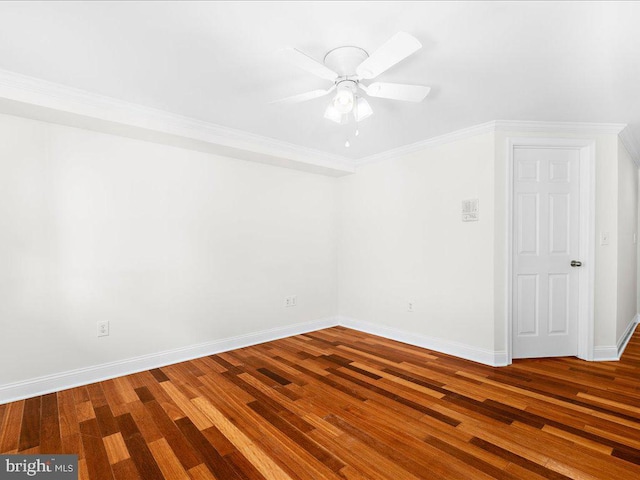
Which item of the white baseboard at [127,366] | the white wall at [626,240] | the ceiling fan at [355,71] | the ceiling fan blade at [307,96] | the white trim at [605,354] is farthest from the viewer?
the white wall at [626,240]

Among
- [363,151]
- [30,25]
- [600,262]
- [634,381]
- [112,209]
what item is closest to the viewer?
[30,25]

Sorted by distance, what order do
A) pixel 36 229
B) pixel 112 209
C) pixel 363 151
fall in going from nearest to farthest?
pixel 36 229
pixel 112 209
pixel 363 151

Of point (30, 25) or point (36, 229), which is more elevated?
point (30, 25)

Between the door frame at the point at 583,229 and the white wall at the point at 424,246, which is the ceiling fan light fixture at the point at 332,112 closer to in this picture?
the white wall at the point at 424,246

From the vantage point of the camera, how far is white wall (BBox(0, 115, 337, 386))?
254 cm

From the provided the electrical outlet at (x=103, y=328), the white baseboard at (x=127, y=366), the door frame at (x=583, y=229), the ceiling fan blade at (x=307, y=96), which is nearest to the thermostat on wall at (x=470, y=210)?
the door frame at (x=583, y=229)

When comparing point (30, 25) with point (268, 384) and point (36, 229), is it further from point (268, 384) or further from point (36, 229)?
point (268, 384)

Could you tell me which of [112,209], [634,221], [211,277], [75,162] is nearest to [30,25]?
[75,162]

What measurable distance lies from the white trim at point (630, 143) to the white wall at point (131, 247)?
3.42 m

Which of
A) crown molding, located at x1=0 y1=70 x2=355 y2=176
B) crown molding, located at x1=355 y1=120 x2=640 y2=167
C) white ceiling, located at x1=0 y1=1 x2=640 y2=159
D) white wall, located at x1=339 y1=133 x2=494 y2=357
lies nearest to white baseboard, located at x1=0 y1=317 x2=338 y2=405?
white wall, located at x1=339 y1=133 x2=494 y2=357

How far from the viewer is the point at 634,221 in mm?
4098

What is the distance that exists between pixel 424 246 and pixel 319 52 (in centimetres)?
244

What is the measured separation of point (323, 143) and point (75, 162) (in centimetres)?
234

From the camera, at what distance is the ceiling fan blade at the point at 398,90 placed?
199cm
